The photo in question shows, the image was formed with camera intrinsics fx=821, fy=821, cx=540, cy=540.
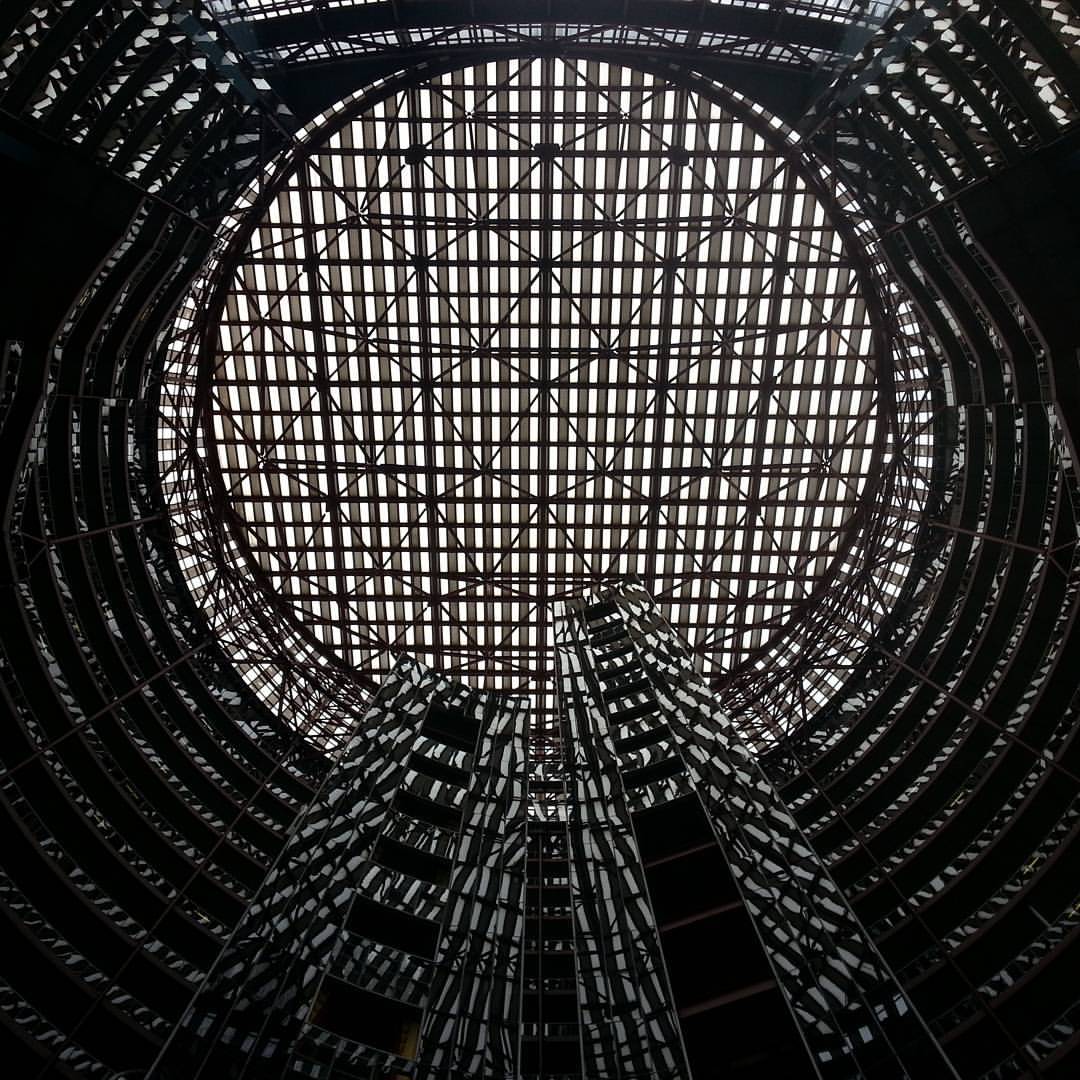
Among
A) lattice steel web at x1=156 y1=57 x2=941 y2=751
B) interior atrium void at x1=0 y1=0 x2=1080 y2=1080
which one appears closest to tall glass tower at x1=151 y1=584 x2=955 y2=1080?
interior atrium void at x1=0 y1=0 x2=1080 y2=1080

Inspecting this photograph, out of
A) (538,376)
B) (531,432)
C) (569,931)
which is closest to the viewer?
(569,931)

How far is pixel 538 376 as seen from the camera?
1441 inches

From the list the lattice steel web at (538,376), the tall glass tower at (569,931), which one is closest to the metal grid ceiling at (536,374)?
the lattice steel web at (538,376)

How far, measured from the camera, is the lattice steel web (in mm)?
31594

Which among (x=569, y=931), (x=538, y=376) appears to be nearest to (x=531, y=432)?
(x=538, y=376)

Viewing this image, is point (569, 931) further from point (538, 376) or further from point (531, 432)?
point (538, 376)

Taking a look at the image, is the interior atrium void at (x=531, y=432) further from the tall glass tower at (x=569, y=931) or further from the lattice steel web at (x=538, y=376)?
the tall glass tower at (x=569, y=931)

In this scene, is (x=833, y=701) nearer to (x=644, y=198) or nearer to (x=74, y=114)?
(x=644, y=198)

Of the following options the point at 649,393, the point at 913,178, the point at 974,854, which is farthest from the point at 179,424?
the point at 974,854

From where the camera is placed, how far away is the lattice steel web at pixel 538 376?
3159cm

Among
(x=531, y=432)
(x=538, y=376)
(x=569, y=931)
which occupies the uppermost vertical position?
(x=538, y=376)

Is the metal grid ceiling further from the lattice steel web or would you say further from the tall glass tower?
the tall glass tower

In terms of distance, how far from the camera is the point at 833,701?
36.8m

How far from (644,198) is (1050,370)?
18.2m
